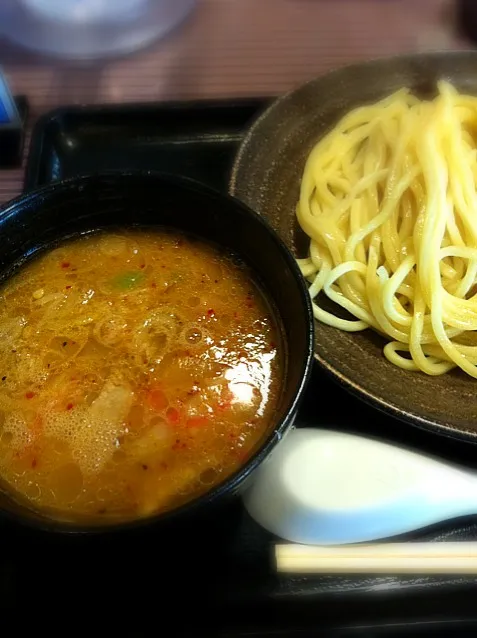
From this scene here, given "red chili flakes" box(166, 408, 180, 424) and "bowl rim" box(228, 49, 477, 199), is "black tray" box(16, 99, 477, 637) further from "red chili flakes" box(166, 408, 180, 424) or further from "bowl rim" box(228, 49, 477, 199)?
"bowl rim" box(228, 49, 477, 199)

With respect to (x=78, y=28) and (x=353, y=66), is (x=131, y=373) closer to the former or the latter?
(x=353, y=66)

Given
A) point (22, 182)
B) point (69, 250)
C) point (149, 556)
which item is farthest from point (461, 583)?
point (22, 182)

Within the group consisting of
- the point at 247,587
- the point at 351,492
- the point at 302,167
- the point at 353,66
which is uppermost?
the point at 353,66

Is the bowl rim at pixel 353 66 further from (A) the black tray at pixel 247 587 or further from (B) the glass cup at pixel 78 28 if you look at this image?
(A) the black tray at pixel 247 587

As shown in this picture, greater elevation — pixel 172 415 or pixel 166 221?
pixel 166 221

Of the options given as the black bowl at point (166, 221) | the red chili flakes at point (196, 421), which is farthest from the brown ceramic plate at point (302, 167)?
the red chili flakes at point (196, 421)

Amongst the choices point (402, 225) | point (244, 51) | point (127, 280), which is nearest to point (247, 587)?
point (127, 280)

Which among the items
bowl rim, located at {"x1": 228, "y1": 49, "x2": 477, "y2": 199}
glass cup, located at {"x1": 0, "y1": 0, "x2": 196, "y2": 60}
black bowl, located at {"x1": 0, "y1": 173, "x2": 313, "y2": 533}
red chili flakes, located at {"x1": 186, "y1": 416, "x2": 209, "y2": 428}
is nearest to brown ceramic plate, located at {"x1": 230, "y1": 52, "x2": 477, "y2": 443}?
bowl rim, located at {"x1": 228, "y1": 49, "x2": 477, "y2": 199}
